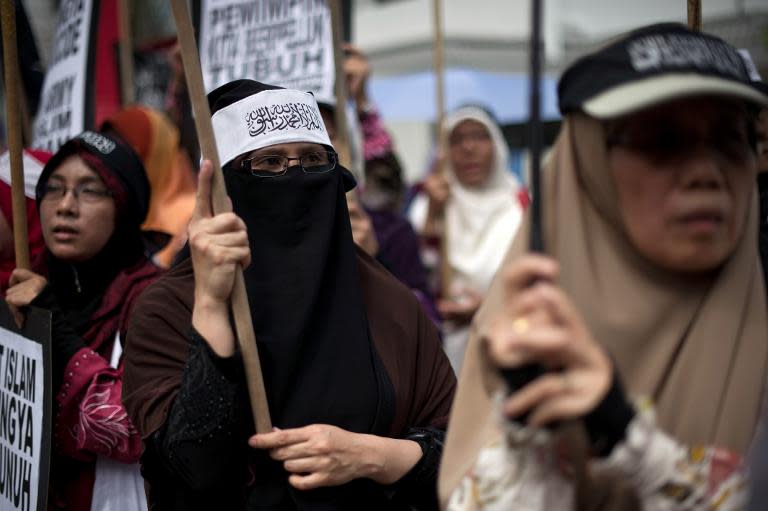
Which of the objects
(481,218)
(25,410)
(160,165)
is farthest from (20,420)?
(481,218)

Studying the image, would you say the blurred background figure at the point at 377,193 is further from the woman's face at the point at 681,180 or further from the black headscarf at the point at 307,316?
the woman's face at the point at 681,180

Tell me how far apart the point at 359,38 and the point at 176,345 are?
1580 cm

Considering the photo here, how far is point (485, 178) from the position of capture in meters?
5.72

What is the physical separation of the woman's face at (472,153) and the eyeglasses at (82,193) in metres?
3.10

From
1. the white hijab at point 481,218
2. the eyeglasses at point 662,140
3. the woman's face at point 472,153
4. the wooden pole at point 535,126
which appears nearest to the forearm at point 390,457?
the wooden pole at point 535,126

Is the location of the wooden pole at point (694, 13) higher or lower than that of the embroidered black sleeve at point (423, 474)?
higher

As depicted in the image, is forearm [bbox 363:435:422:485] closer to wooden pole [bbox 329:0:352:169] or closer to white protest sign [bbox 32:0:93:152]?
wooden pole [bbox 329:0:352:169]

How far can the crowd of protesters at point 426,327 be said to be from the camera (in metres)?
1.39

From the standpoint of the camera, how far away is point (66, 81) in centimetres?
412

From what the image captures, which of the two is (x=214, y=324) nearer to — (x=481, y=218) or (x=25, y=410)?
(x=25, y=410)

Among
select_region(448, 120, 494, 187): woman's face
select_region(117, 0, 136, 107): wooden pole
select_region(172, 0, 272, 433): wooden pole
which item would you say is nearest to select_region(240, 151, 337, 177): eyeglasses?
select_region(172, 0, 272, 433): wooden pole

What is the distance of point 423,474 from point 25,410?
46.4 inches

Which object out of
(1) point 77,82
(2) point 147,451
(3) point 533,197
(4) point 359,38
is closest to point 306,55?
(1) point 77,82

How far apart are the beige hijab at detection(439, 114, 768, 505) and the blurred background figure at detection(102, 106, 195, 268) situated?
3072 mm
